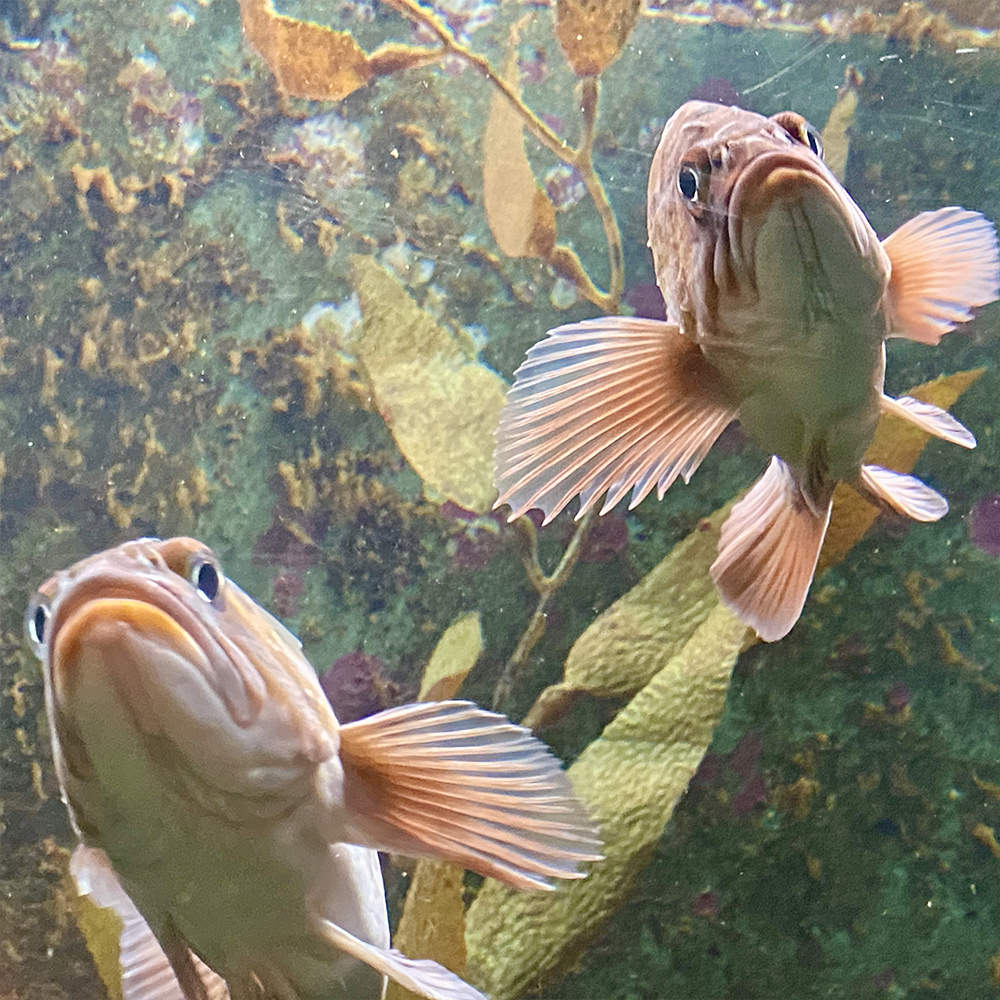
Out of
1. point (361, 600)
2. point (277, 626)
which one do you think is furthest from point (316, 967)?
point (361, 600)

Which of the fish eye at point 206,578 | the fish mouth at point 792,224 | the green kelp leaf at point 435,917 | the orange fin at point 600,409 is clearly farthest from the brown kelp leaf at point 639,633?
the fish eye at point 206,578

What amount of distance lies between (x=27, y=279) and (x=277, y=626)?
4.46 ft

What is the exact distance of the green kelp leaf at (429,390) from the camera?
192cm

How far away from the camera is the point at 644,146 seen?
197 centimetres

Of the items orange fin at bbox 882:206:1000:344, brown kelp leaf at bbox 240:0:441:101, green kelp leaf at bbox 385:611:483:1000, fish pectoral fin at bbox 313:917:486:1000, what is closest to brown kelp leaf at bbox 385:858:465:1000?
green kelp leaf at bbox 385:611:483:1000

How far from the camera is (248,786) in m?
0.88

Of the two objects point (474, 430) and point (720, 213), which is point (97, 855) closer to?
point (720, 213)

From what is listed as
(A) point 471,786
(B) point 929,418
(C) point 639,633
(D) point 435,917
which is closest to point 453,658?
(C) point 639,633

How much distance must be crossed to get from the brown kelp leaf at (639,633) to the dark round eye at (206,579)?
1.10m

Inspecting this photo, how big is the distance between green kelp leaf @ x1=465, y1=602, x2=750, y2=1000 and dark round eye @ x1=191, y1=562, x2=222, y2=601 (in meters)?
1.10

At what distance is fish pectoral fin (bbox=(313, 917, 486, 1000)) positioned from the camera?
3.18ft

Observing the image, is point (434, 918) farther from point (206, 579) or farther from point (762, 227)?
point (762, 227)

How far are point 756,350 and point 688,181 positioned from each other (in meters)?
0.20

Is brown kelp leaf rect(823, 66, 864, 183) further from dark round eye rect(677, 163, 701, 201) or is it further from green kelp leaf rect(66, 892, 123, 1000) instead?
green kelp leaf rect(66, 892, 123, 1000)
